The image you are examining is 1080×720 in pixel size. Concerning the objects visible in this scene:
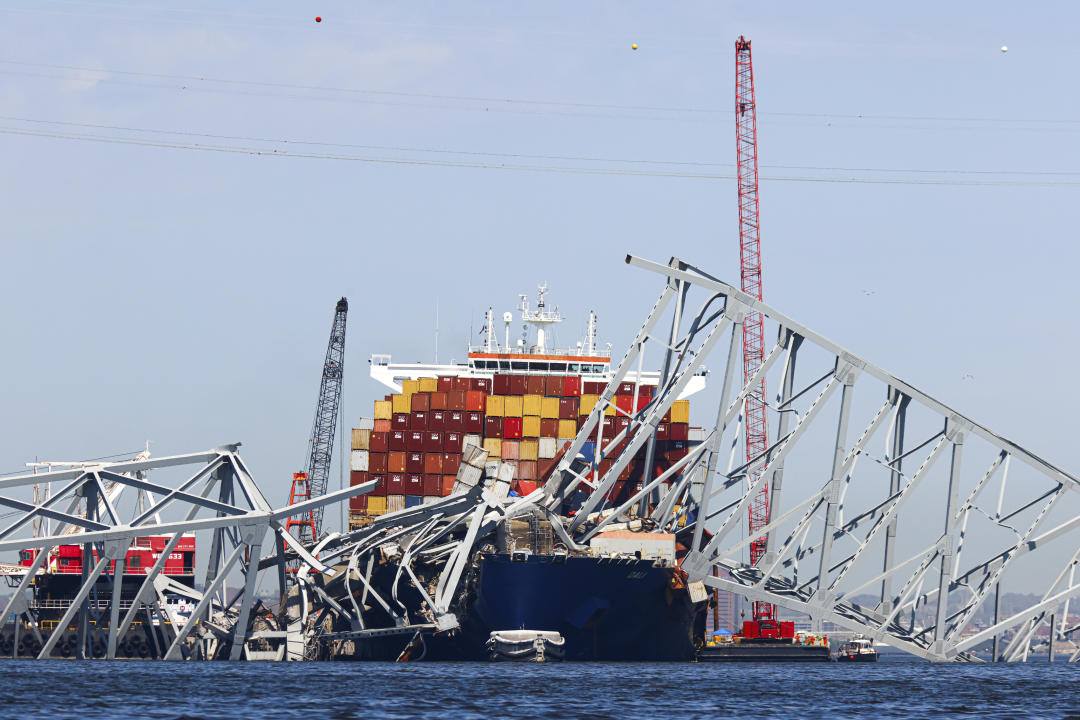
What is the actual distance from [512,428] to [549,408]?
2.64 metres

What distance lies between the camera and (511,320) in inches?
4222

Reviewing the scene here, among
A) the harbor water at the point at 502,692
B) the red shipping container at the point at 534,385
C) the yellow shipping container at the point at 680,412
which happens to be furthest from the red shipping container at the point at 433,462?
the harbor water at the point at 502,692

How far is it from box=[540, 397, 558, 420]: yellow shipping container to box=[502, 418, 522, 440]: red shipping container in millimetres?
1548

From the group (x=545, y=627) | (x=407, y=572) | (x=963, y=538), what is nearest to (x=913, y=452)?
(x=963, y=538)

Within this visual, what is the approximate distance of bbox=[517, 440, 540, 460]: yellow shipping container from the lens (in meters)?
91.9

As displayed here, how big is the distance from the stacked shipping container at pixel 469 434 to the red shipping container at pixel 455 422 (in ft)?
0.20

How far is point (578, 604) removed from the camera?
66.4m

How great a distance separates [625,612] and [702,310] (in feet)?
49.2

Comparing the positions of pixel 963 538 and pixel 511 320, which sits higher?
pixel 511 320

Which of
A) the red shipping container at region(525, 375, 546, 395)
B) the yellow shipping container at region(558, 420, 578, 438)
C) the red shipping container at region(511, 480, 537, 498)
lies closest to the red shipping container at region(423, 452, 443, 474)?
the red shipping container at region(511, 480, 537, 498)

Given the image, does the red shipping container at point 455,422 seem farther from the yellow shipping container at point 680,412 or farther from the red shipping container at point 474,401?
the yellow shipping container at point 680,412

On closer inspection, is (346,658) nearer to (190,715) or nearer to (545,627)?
(545,627)

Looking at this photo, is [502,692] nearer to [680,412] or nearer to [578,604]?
[578,604]

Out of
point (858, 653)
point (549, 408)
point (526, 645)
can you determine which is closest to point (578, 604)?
point (526, 645)
